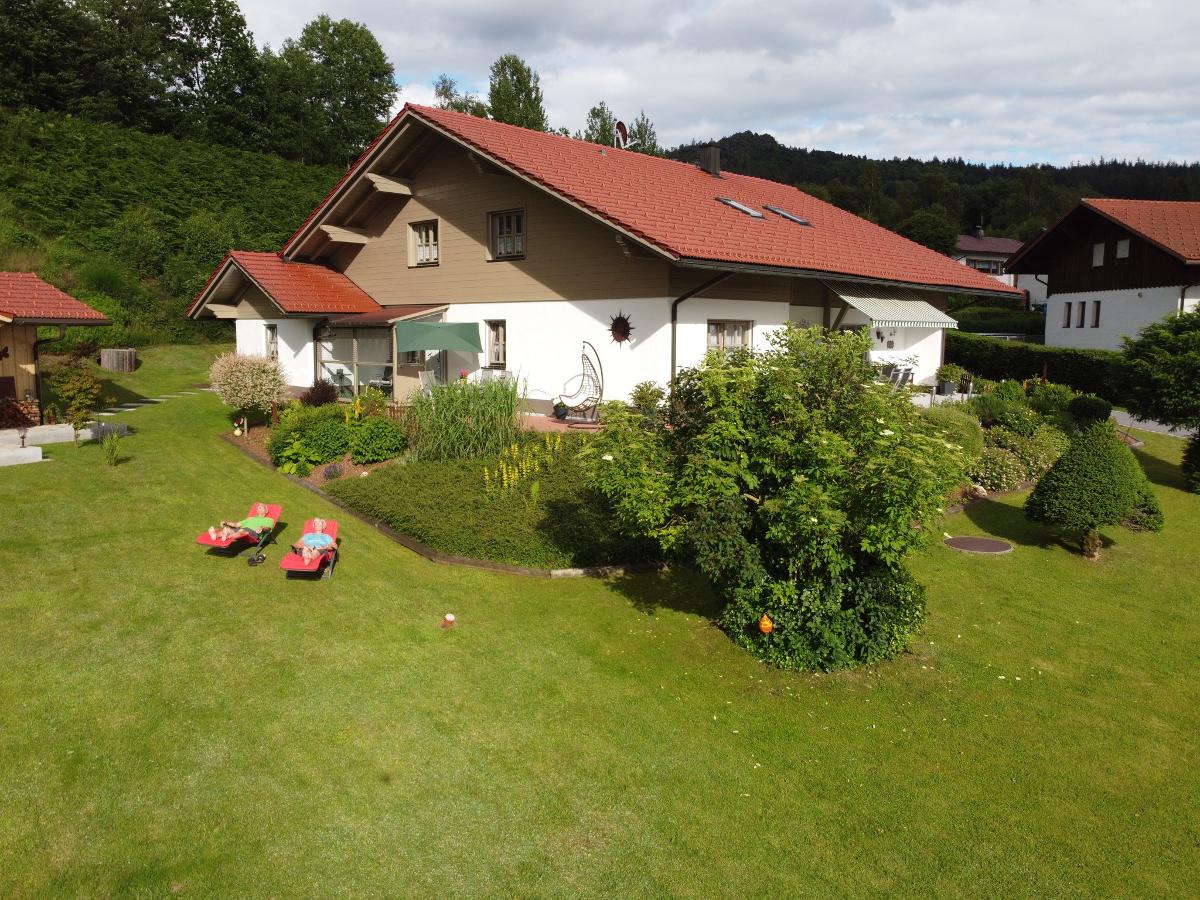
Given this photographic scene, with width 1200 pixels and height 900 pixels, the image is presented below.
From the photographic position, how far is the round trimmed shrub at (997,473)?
16.7 m

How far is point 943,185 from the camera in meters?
105

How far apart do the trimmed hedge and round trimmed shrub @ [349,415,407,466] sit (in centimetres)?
2221

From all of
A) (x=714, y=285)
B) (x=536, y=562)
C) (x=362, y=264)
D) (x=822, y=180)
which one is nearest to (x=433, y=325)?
(x=362, y=264)

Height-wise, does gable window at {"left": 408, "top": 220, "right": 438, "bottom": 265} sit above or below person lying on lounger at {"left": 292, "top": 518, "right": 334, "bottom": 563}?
above

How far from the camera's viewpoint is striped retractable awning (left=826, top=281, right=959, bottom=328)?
815 inches

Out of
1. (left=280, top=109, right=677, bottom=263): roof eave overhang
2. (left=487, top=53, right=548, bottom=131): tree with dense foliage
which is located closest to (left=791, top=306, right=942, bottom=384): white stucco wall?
(left=280, top=109, right=677, bottom=263): roof eave overhang

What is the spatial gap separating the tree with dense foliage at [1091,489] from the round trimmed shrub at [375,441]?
12.0 m

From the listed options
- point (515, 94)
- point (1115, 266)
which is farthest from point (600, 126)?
point (1115, 266)

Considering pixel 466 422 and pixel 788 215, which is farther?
pixel 788 215

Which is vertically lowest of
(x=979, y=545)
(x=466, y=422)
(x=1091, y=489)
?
(x=979, y=545)

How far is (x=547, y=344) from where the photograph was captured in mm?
19812

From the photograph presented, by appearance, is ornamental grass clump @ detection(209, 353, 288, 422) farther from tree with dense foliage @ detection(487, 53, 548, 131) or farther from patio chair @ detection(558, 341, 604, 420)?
tree with dense foliage @ detection(487, 53, 548, 131)

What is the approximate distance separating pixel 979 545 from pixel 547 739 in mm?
9273

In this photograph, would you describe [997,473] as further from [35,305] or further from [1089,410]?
[35,305]
